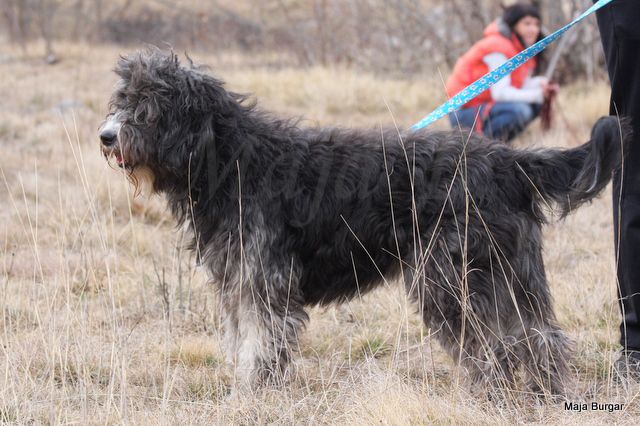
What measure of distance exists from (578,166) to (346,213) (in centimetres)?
110

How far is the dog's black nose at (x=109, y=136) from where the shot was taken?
383 centimetres

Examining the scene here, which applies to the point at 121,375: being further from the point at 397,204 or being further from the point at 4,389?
the point at 397,204

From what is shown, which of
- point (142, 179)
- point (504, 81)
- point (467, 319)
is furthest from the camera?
point (504, 81)

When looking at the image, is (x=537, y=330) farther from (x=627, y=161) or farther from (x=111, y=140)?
(x=111, y=140)

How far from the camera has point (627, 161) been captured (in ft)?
12.8

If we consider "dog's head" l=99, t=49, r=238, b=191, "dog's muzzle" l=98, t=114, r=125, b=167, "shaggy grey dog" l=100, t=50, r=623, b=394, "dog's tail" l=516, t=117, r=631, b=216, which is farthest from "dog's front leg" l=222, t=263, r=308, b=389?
"dog's tail" l=516, t=117, r=631, b=216

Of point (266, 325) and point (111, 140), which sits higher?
point (111, 140)

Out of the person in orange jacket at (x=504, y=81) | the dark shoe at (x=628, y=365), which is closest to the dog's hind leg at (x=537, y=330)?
the dark shoe at (x=628, y=365)

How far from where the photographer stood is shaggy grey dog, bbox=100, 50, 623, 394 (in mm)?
3750

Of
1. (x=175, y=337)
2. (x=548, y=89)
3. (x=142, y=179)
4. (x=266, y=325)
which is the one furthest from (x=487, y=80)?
(x=548, y=89)

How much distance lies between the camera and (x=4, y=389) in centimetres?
350

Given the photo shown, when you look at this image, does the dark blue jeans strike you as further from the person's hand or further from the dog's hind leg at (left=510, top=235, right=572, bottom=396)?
the dog's hind leg at (left=510, top=235, right=572, bottom=396)

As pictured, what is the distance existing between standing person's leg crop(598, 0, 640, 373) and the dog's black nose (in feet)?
7.68

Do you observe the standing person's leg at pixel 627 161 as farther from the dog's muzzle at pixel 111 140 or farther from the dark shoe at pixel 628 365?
the dog's muzzle at pixel 111 140
